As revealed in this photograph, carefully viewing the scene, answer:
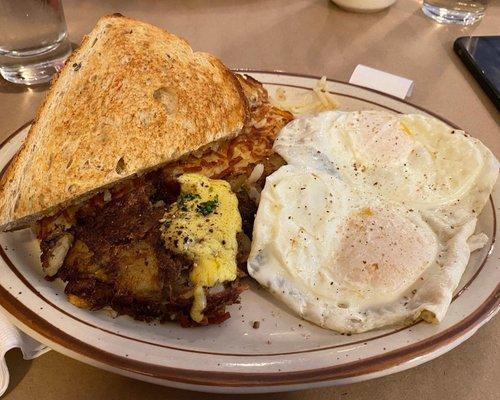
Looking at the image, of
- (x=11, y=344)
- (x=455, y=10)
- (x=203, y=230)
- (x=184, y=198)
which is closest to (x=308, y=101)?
(x=184, y=198)

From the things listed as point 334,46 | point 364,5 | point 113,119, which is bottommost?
point 334,46

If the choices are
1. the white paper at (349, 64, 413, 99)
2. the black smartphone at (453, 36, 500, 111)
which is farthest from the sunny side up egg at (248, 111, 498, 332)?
the black smartphone at (453, 36, 500, 111)

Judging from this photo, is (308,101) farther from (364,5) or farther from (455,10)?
(455,10)

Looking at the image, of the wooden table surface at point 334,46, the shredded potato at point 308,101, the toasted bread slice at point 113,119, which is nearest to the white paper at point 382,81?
the wooden table surface at point 334,46

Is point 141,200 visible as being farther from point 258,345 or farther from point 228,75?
point 228,75

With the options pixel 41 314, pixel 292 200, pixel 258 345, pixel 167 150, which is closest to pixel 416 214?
pixel 292 200

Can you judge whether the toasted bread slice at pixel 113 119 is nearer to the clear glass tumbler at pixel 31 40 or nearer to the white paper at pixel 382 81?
the clear glass tumbler at pixel 31 40
